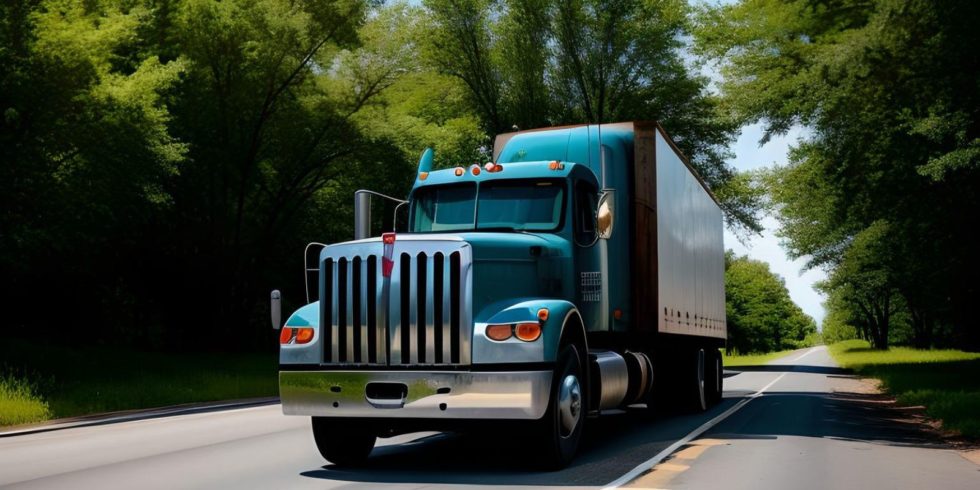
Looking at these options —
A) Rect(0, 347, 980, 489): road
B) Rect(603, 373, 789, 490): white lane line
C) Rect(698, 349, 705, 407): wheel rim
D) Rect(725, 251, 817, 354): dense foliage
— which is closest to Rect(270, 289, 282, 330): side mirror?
Rect(0, 347, 980, 489): road

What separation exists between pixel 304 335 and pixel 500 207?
2.76 metres

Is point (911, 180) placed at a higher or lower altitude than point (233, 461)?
higher

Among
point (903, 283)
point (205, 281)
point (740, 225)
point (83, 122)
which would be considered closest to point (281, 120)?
point (205, 281)

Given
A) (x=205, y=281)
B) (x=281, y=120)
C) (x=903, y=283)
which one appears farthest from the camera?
(x=903, y=283)

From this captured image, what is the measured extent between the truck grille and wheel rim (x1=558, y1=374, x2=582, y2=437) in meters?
1.17

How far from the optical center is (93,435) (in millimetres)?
15602

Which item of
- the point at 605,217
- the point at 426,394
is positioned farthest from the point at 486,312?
the point at 605,217

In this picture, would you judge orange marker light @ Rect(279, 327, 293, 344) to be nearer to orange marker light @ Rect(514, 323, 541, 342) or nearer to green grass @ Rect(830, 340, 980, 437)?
orange marker light @ Rect(514, 323, 541, 342)

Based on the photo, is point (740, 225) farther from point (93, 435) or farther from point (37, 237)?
point (93, 435)

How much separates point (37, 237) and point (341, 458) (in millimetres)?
18388

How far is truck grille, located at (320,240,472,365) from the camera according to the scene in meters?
10.0

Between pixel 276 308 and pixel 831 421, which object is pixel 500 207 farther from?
pixel 831 421

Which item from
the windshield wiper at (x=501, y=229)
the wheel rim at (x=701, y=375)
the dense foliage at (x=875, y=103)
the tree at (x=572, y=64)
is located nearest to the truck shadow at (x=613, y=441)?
the wheel rim at (x=701, y=375)

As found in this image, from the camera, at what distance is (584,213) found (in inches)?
473
